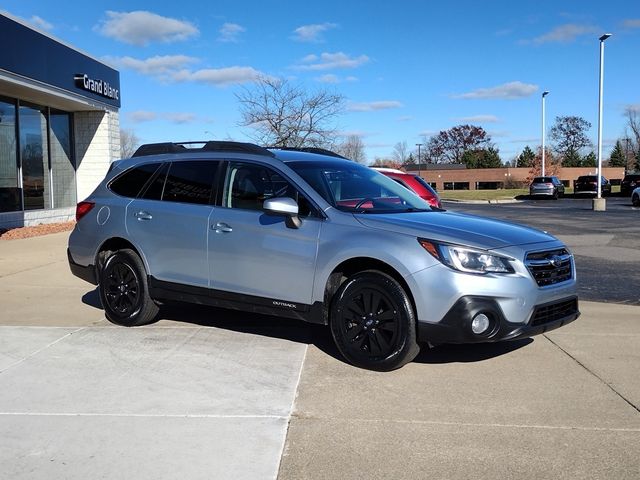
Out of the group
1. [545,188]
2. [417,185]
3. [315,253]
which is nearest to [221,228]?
[315,253]

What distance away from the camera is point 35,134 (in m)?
17.9

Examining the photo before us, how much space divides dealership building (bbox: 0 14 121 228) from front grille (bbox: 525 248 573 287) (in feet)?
41.6

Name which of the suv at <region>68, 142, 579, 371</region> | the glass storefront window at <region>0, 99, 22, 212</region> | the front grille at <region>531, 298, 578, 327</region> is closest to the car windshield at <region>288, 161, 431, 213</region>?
the suv at <region>68, 142, 579, 371</region>

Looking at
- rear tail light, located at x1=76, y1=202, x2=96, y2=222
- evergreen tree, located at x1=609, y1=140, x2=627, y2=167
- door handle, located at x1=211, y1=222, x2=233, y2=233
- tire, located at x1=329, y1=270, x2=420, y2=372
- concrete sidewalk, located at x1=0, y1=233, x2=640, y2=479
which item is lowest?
concrete sidewalk, located at x1=0, y1=233, x2=640, y2=479

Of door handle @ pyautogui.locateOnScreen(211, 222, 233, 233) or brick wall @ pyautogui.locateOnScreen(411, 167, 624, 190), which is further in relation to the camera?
brick wall @ pyautogui.locateOnScreen(411, 167, 624, 190)

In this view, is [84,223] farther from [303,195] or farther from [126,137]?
[126,137]

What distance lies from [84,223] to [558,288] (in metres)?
4.91

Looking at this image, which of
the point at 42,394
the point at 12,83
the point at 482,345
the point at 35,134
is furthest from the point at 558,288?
the point at 35,134

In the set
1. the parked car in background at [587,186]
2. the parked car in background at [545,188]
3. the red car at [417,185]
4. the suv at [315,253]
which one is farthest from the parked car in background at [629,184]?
the suv at [315,253]

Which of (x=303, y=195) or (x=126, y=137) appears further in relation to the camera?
(x=126, y=137)

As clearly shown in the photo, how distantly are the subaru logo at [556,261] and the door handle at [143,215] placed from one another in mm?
3788

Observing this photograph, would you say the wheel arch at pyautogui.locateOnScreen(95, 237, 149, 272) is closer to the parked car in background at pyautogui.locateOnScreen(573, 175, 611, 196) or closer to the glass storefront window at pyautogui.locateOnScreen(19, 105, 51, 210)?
the glass storefront window at pyautogui.locateOnScreen(19, 105, 51, 210)

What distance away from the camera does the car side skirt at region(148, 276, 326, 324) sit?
17.0ft

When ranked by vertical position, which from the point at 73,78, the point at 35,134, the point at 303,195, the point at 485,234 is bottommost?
the point at 485,234
